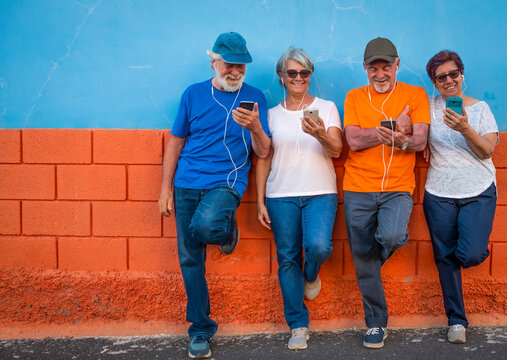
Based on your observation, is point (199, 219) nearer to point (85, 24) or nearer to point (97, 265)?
point (97, 265)

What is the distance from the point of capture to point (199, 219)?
2791mm

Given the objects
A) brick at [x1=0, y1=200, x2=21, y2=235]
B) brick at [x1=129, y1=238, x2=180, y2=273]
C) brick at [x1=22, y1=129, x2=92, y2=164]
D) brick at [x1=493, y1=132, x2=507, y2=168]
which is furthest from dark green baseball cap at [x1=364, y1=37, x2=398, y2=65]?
brick at [x1=0, y1=200, x2=21, y2=235]

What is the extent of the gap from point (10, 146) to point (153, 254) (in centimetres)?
123

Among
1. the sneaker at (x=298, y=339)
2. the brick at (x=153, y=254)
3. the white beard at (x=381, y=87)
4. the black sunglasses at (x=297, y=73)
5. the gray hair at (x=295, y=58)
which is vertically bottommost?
the sneaker at (x=298, y=339)

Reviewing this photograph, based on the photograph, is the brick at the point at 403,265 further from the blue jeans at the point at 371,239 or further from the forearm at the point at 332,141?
the forearm at the point at 332,141

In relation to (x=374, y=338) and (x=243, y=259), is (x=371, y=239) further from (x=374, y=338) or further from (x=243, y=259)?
(x=243, y=259)

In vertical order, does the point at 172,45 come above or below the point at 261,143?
above

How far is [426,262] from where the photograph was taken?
129 inches

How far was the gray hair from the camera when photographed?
3.03 meters

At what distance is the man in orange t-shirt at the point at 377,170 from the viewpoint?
2.87m

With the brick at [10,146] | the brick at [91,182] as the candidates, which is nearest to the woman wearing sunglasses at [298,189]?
the brick at [91,182]

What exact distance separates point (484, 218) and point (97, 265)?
100 inches

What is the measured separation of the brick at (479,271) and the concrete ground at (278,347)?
35 centimetres

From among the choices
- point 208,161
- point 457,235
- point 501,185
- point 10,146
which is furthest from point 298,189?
→ point 10,146
